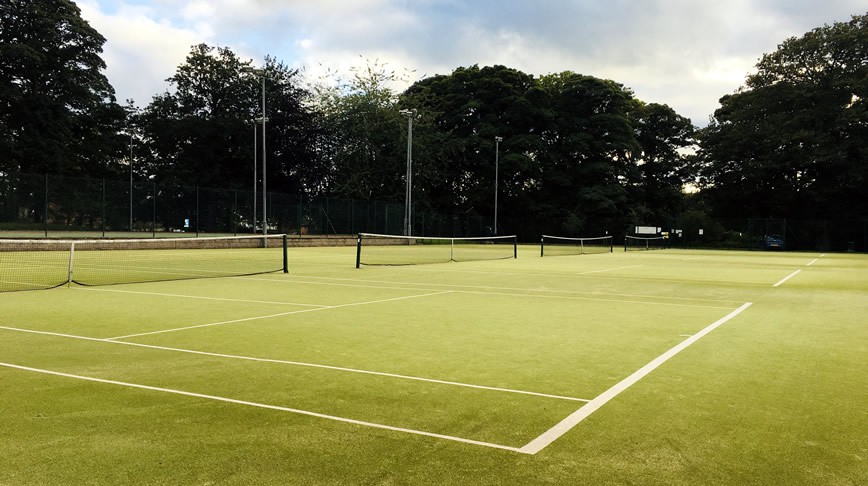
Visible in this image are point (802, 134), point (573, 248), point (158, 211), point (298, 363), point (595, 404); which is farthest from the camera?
point (802, 134)

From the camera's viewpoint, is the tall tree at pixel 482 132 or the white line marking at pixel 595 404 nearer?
the white line marking at pixel 595 404

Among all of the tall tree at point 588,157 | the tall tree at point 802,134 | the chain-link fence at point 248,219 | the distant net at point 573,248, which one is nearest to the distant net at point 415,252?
the distant net at point 573,248

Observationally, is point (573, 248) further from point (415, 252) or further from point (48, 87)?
point (48, 87)

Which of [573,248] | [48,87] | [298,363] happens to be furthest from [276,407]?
[48,87]

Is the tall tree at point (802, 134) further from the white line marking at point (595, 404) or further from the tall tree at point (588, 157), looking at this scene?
the white line marking at point (595, 404)

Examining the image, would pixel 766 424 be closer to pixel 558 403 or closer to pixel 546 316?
pixel 558 403

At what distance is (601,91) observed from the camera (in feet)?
202

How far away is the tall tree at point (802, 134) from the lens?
52312 mm

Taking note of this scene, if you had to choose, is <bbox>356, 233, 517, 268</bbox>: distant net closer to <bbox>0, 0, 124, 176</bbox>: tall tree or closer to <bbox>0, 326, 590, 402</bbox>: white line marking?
<bbox>0, 326, 590, 402</bbox>: white line marking

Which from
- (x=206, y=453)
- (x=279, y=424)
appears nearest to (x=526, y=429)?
(x=279, y=424)

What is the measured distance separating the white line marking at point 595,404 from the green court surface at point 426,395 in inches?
0.8

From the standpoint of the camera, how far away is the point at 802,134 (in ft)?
169

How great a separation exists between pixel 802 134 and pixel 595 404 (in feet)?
181

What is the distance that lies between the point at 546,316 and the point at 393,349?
322 cm
